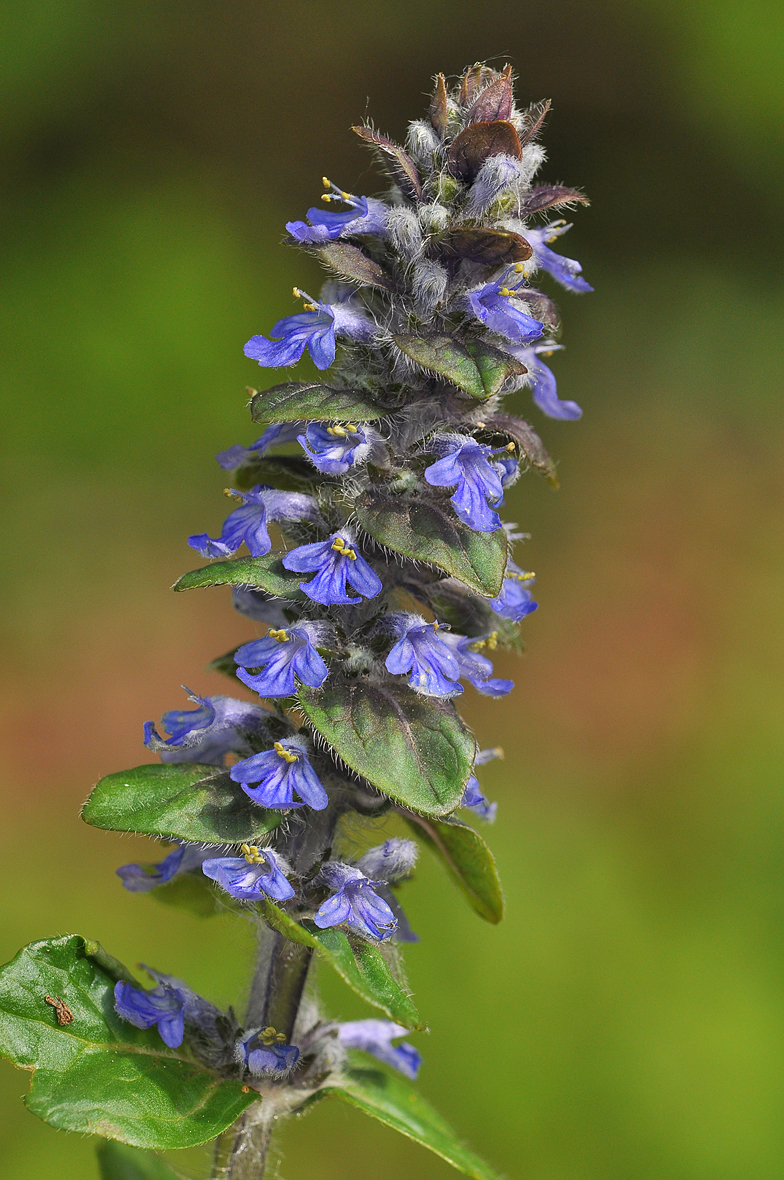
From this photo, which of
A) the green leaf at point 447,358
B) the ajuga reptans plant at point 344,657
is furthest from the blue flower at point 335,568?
the green leaf at point 447,358

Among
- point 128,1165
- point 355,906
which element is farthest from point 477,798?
point 128,1165

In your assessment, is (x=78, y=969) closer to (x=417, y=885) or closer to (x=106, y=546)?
(x=417, y=885)

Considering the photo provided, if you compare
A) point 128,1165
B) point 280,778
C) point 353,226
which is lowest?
point 128,1165

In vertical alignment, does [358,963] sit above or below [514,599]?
below

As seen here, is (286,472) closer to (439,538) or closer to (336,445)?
(336,445)

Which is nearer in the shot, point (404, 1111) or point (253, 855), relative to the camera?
point (253, 855)

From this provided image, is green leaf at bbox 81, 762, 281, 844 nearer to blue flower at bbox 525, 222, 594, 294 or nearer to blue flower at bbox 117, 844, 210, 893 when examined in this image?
blue flower at bbox 117, 844, 210, 893


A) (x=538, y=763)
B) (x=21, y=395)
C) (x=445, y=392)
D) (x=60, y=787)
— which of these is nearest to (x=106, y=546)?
(x=21, y=395)

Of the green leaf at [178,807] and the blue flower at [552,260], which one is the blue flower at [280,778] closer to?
the green leaf at [178,807]
